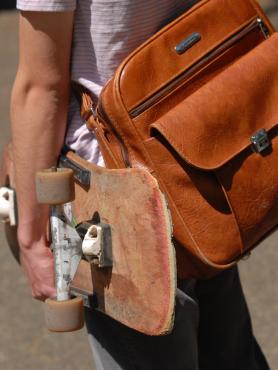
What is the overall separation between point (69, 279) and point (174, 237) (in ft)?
0.89

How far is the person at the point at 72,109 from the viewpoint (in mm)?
2119

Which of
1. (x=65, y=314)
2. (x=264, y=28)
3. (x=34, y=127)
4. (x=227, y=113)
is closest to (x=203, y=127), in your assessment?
(x=227, y=113)

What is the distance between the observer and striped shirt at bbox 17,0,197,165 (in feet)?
6.89

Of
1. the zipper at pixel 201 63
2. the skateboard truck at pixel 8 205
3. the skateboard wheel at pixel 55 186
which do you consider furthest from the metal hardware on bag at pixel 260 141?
the skateboard truck at pixel 8 205

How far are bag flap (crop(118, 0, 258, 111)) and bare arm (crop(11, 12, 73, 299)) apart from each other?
173 mm

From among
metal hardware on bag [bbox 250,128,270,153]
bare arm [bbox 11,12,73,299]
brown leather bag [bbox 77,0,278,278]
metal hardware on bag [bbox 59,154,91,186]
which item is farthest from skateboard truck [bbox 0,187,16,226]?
metal hardware on bag [bbox 250,128,270,153]

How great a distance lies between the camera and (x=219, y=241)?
2.10 meters

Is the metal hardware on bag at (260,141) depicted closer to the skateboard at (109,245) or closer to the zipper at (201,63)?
the zipper at (201,63)

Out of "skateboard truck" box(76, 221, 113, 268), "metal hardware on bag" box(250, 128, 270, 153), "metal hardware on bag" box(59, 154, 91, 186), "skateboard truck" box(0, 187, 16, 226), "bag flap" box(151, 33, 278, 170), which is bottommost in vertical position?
"skateboard truck" box(0, 187, 16, 226)

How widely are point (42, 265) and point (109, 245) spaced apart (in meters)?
0.32

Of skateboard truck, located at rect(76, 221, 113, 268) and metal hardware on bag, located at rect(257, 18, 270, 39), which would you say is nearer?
skateboard truck, located at rect(76, 221, 113, 268)

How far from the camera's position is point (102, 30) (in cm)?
213

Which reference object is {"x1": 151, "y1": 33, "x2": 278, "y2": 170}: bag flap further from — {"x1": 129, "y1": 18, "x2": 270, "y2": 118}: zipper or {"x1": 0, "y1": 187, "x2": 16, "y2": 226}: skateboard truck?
{"x1": 0, "y1": 187, "x2": 16, "y2": 226}: skateboard truck

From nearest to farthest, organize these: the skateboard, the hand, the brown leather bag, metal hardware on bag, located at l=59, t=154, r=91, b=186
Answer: the skateboard
the brown leather bag
metal hardware on bag, located at l=59, t=154, r=91, b=186
the hand
